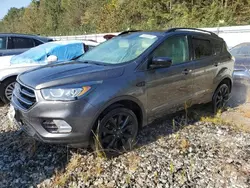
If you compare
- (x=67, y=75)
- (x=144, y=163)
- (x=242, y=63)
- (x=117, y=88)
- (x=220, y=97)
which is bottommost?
(x=144, y=163)

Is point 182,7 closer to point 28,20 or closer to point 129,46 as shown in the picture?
point 129,46

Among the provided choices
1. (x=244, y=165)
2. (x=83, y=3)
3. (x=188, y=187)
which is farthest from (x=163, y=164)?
(x=83, y=3)

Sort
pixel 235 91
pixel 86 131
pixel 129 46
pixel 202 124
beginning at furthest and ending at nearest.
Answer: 1. pixel 235 91
2. pixel 202 124
3. pixel 129 46
4. pixel 86 131

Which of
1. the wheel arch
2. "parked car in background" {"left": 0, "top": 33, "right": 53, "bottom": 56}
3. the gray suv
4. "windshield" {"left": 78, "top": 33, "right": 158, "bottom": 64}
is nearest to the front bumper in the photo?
the gray suv

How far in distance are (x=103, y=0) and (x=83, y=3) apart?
9450mm

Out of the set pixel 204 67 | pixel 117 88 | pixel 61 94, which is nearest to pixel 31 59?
pixel 61 94

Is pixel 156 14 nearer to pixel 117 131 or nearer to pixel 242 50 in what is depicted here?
pixel 242 50

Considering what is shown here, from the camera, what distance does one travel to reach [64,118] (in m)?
2.66

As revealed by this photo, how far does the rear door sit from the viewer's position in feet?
13.4

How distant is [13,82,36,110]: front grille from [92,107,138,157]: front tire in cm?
85

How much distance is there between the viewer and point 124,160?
3072 millimetres

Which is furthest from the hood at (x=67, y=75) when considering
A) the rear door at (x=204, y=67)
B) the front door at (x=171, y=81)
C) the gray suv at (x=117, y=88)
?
the rear door at (x=204, y=67)

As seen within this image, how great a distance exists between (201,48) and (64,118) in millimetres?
2787

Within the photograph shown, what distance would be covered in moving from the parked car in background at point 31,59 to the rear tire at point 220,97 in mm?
3043
